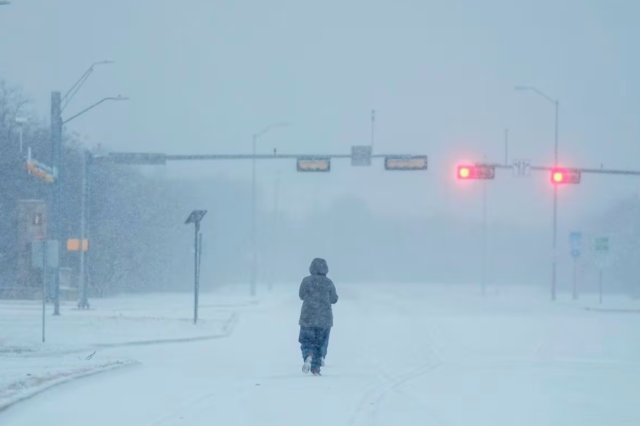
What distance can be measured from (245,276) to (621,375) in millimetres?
68376

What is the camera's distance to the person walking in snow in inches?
671

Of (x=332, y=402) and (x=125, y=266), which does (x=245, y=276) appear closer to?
(x=125, y=266)

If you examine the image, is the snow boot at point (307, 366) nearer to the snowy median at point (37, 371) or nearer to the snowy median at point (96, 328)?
the snowy median at point (37, 371)

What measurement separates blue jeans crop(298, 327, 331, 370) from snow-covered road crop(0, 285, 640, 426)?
42 cm

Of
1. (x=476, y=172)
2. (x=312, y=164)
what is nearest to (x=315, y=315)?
(x=312, y=164)

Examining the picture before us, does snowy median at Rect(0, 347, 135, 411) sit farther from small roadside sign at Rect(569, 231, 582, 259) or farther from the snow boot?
small roadside sign at Rect(569, 231, 582, 259)

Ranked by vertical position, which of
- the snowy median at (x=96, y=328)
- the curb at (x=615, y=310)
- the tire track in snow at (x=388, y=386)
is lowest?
the curb at (x=615, y=310)

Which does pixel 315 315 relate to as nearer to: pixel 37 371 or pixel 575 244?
pixel 37 371

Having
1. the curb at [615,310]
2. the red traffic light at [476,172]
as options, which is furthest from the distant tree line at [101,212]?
the curb at [615,310]

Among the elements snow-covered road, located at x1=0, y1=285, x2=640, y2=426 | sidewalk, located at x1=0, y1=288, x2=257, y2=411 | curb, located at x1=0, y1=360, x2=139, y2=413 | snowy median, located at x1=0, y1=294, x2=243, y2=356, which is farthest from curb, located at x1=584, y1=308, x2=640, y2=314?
curb, located at x1=0, y1=360, x2=139, y2=413

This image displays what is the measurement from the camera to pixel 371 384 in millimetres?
15875

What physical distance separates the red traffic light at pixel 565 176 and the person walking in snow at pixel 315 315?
975 inches

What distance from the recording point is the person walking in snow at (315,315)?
17.0 meters

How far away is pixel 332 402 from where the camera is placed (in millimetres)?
13406
